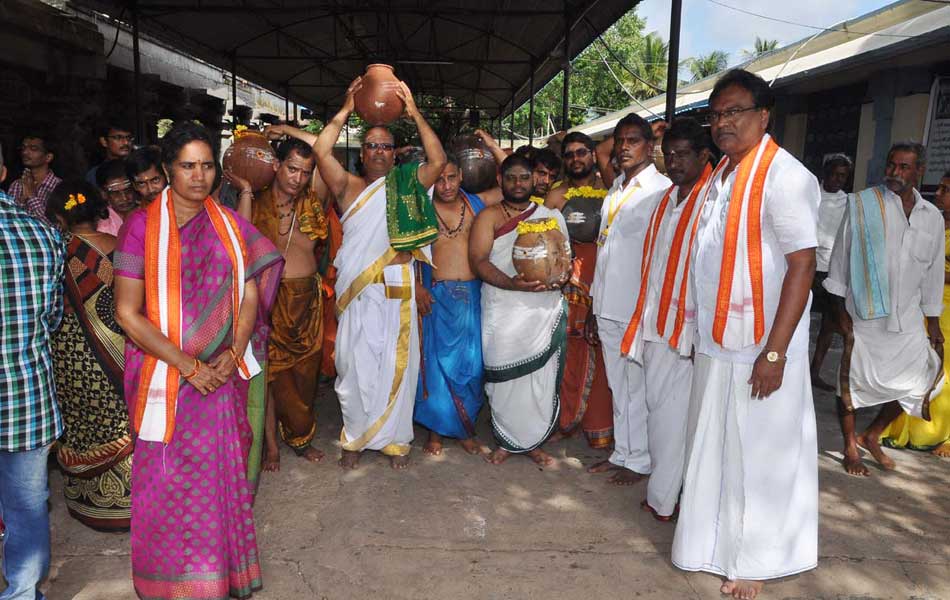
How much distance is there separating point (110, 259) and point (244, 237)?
709 millimetres

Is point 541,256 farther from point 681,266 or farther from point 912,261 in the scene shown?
point 912,261

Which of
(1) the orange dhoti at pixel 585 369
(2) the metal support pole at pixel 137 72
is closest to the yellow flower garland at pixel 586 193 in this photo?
(1) the orange dhoti at pixel 585 369

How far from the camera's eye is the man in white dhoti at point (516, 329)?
409cm

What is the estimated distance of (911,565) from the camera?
308 cm

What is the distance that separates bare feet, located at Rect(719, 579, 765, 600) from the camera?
2826mm

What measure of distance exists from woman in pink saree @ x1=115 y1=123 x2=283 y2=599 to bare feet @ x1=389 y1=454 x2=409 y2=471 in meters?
1.42

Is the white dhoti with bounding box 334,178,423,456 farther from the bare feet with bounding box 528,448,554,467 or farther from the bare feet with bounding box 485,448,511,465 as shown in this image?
the bare feet with bounding box 528,448,554,467

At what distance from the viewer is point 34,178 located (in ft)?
16.4

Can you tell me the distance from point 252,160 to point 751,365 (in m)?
2.64

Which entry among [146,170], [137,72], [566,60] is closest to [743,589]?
[146,170]

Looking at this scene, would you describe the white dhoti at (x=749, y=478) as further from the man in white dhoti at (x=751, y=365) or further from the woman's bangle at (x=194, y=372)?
the woman's bangle at (x=194, y=372)

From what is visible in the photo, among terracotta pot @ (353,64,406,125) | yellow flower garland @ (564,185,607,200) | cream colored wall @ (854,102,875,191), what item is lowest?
yellow flower garland @ (564,185,607,200)

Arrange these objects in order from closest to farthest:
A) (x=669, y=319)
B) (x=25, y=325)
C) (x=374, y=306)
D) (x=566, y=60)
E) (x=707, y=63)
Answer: (x=25, y=325) < (x=669, y=319) < (x=374, y=306) < (x=566, y=60) < (x=707, y=63)

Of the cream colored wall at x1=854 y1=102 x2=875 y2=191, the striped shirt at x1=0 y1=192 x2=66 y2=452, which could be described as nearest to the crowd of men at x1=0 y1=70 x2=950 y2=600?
the striped shirt at x1=0 y1=192 x2=66 y2=452
